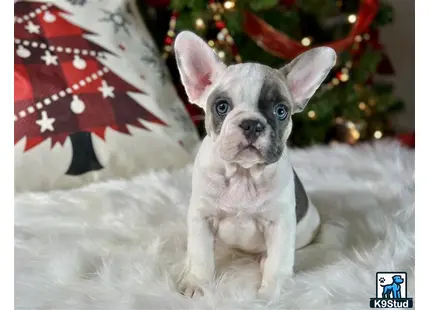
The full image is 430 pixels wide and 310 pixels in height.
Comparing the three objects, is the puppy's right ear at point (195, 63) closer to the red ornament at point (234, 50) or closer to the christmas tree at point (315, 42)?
the christmas tree at point (315, 42)

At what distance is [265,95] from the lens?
0.69 m

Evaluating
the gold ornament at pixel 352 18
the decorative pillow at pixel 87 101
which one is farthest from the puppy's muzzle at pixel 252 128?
the gold ornament at pixel 352 18

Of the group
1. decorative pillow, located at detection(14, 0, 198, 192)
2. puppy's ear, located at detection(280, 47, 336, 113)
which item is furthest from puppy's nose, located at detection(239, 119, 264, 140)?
decorative pillow, located at detection(14, 0, 198, 192)


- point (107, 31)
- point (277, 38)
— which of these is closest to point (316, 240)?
point (277, 38)

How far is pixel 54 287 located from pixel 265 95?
0.41 m

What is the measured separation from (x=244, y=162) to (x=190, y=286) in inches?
7.8

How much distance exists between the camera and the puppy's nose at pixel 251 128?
2.18 ft

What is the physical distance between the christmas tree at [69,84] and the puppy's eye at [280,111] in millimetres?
583

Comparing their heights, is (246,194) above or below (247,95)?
below

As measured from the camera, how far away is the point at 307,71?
75 cm

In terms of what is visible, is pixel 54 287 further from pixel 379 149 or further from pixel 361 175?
pixel 379 149

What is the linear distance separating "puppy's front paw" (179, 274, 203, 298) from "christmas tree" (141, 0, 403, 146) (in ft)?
2.32

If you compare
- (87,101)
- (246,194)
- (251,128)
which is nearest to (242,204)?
(246,194)

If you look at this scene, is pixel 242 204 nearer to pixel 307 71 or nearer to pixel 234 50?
pixel 307 71
